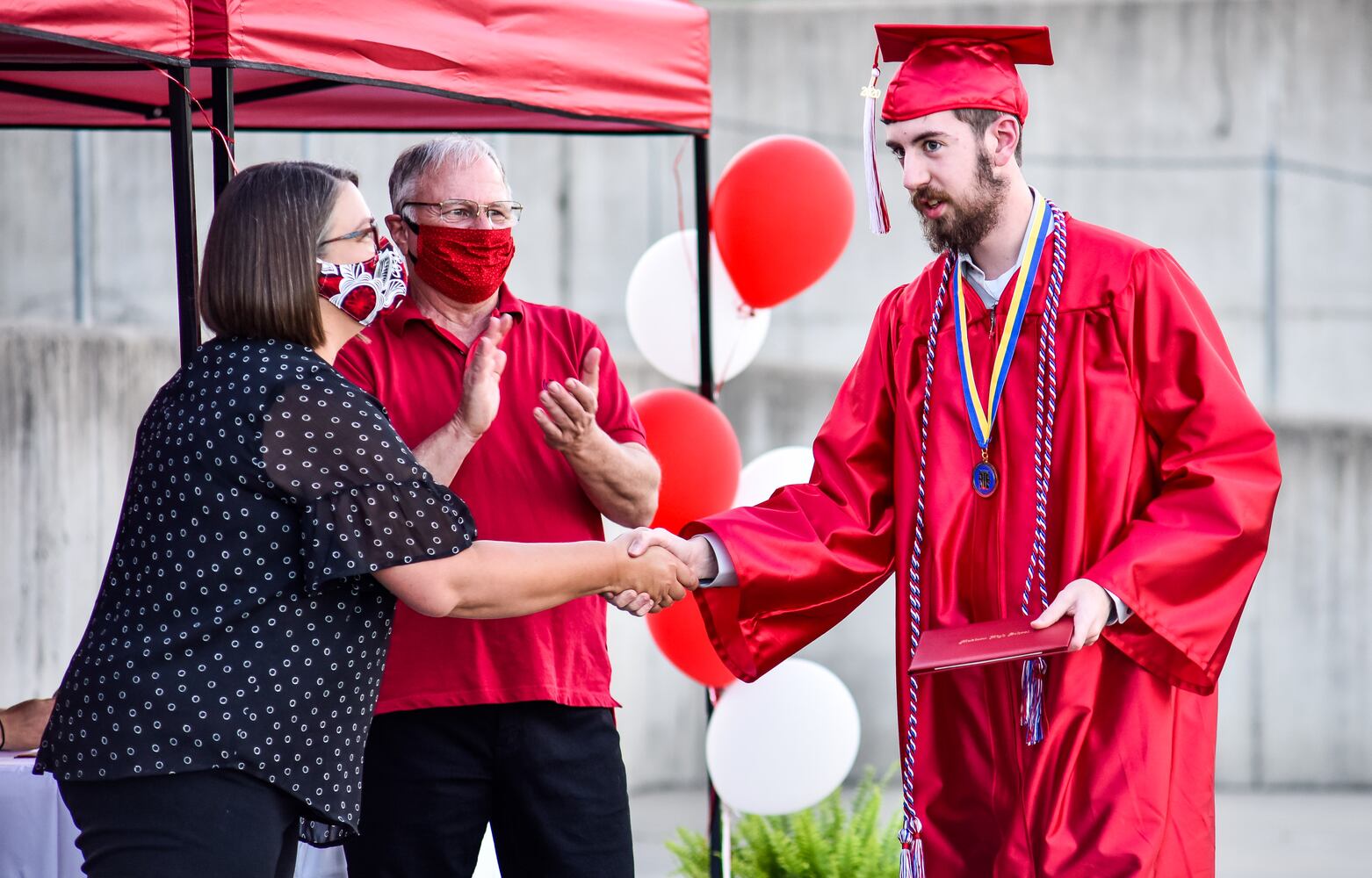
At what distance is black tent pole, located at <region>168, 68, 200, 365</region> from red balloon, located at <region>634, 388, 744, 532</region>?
1.50 m

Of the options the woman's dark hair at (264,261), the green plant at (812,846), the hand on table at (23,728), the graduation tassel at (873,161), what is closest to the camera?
the woman's dark hair at (264,261)

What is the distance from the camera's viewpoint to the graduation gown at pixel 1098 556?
240 centimetres

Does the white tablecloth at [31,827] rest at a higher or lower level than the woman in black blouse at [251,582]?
lower

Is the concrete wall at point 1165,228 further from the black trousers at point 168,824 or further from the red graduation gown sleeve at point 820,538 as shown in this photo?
the black trousers at point 168,824

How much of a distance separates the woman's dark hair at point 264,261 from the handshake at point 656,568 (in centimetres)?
71

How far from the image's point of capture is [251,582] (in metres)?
2.03

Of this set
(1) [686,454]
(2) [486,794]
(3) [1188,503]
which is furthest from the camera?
(1) [686,454]

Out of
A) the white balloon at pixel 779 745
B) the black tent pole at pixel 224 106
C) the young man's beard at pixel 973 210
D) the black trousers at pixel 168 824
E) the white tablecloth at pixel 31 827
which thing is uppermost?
the black tent pole at pixel 224 106

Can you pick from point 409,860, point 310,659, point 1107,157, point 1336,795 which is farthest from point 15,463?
point 1336,795

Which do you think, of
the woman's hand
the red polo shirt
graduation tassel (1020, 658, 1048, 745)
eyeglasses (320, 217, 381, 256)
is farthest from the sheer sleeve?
graduation tassel (1020, 658, 1048, 745)

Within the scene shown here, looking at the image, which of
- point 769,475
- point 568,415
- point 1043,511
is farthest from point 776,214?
point 1043,511

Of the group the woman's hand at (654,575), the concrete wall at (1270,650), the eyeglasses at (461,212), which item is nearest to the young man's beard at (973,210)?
the woman's hand at (654,575)

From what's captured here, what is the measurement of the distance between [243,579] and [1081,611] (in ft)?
4.07

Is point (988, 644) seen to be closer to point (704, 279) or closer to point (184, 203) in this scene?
point (184, 203)
